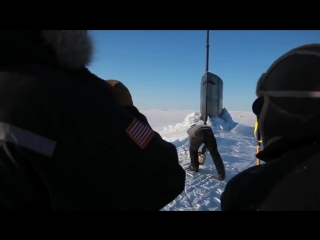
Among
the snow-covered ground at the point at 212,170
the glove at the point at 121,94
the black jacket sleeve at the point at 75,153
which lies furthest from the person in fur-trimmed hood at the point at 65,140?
the snow-covered ground at the point at 212,170

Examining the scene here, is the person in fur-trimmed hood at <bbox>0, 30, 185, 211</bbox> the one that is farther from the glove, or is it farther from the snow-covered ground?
the snow-covered ground

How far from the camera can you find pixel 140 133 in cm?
110

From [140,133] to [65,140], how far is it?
0.94 ft

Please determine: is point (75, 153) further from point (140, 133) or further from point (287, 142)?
point (287, 142)

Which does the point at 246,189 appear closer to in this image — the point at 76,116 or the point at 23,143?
the point at 76,116

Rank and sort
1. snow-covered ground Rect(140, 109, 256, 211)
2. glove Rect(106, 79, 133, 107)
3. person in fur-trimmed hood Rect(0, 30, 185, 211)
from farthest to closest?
snow-covered ground Rect(140, 109, 256, 211) → glove Rect(106, 79, 133, 107) → person in fur-trimmed hood Rect(0, 30, 185, 211)

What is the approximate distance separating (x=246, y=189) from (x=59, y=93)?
2.43ft

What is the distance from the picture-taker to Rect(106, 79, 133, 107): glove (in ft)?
4.12

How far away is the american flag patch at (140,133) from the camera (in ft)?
3.51

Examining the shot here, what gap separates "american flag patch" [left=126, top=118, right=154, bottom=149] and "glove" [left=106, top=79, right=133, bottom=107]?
165 mm

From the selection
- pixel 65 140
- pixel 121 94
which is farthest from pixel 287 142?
pixel 65 140

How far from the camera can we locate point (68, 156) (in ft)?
3.13

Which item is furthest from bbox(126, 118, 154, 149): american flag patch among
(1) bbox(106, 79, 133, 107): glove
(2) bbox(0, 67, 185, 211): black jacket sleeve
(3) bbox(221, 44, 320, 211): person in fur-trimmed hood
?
(3) bbox(221, 44, 320, 211): person in fur-trimmed hood

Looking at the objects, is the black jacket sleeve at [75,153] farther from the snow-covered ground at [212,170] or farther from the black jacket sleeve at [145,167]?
the snow-covered ground at [212,170]
